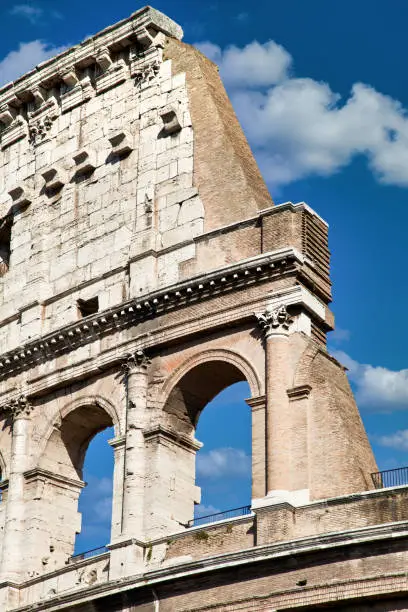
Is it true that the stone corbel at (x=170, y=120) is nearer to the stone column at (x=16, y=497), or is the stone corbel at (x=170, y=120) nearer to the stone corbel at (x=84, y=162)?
the stone corbel at (x=84, y=162)

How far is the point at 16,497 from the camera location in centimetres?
2930

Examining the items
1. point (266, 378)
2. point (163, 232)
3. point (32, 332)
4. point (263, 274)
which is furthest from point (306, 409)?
point (32, 332)

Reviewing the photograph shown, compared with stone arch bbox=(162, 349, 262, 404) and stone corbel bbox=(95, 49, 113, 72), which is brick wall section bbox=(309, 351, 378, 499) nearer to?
stone arch bbox=(162, 349, 262, 404)

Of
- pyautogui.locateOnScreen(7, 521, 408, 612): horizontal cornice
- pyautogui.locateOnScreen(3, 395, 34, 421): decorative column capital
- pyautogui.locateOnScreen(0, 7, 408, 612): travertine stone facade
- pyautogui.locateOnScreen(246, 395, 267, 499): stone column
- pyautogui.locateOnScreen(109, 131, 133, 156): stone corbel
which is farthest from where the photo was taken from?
pyautogui.locateOnScreen(109, 131, 133, 156): stone corbel

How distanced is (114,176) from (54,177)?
6.13 ft

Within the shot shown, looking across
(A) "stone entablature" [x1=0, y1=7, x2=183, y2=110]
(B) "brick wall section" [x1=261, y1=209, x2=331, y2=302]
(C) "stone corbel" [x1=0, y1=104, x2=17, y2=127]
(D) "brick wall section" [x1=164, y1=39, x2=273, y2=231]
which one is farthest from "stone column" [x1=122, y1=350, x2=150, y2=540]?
(C) "stone corbel" [x1=0, y1=104, x2=17, y2=127]

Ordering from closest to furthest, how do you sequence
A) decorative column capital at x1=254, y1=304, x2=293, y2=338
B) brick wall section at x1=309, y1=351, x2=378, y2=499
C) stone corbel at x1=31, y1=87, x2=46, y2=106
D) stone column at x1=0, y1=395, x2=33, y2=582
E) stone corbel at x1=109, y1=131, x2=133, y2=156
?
brick wall section at x1=309, y1=351, x2=378, y2=499
decorative column capital at x1=254, y1=304, x2=293, y2=338
stone column at x1=0, y1=395, x2=33, y2=582
stone corbel at x1=109, y1=131, x2=133, y2=156
stone corbel at x1=31, y1=87, x2=46, y2=106

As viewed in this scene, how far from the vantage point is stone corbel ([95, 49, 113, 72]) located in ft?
106

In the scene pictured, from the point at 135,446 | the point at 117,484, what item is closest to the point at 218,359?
the point at 135,446

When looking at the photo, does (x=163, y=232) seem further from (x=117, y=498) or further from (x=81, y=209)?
(x=117, y=498)

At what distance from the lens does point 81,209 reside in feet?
104

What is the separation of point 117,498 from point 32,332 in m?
5.02

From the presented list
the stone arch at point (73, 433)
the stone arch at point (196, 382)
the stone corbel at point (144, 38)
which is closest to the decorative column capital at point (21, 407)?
the stone arch at point (73, 433)

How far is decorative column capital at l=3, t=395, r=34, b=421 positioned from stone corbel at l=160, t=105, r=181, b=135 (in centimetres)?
622
